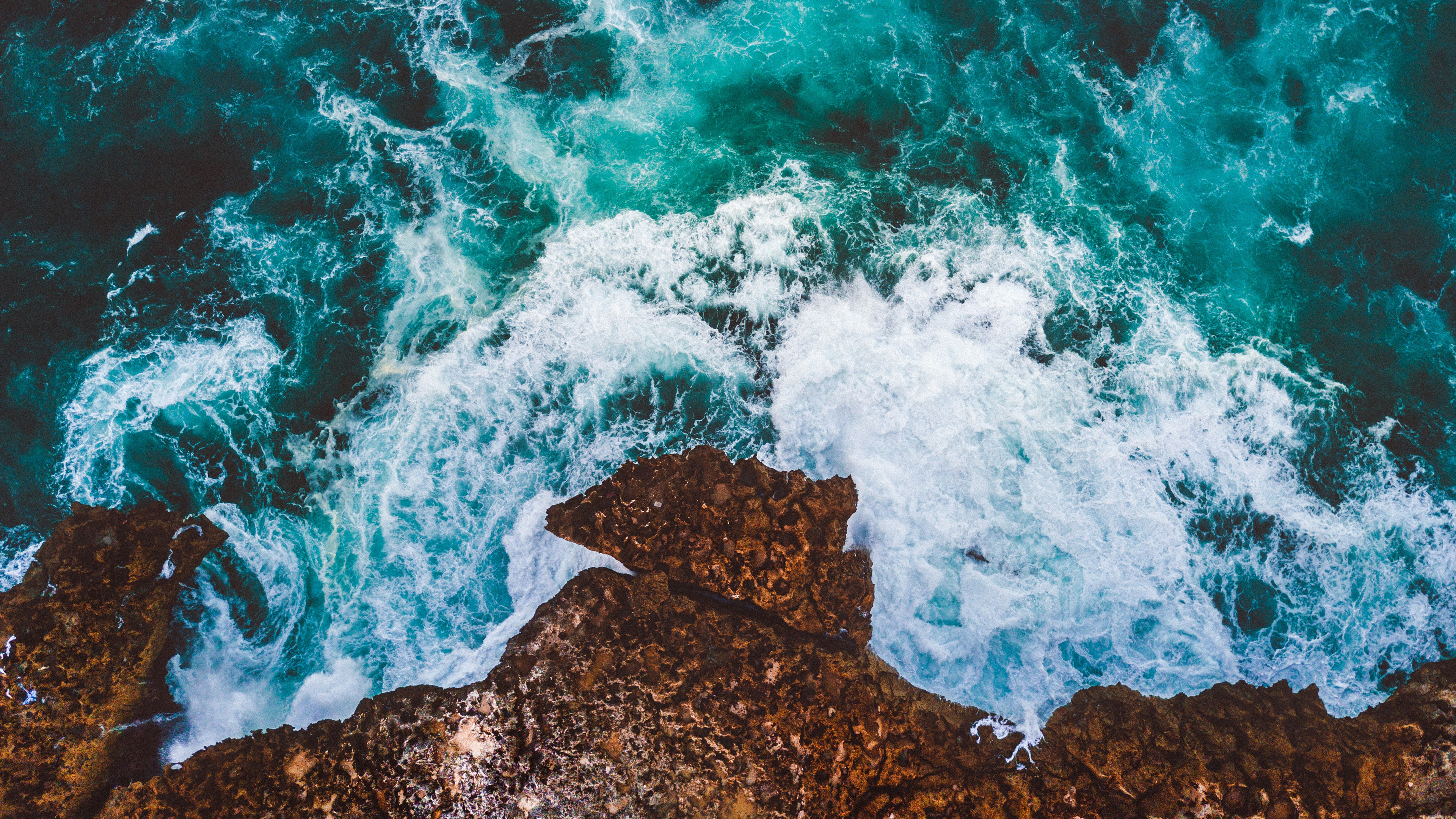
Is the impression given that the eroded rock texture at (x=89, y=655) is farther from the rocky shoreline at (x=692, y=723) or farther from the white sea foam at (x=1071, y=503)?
the white sea foam at (x=1071, y=503)

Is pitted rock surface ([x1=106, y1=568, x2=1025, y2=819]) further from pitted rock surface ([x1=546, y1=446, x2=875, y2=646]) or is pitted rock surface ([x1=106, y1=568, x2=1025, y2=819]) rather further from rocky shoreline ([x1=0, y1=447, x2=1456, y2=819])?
pitted rock surface ([x1=546, y1=446, x2=875, y2=646])

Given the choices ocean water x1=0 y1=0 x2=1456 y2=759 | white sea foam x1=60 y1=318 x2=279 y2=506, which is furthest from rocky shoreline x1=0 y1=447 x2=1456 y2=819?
white sea foam x1=60 y1=318 x2=279 y2=506

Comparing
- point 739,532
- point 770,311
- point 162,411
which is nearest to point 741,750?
point 739,532

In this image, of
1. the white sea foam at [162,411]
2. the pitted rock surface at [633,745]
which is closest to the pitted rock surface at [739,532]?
the pitted rock surface at [633,745]

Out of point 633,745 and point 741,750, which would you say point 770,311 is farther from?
point 633,745

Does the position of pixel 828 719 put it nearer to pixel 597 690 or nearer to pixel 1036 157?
pixel 597 690

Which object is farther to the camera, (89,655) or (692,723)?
(89,655)
